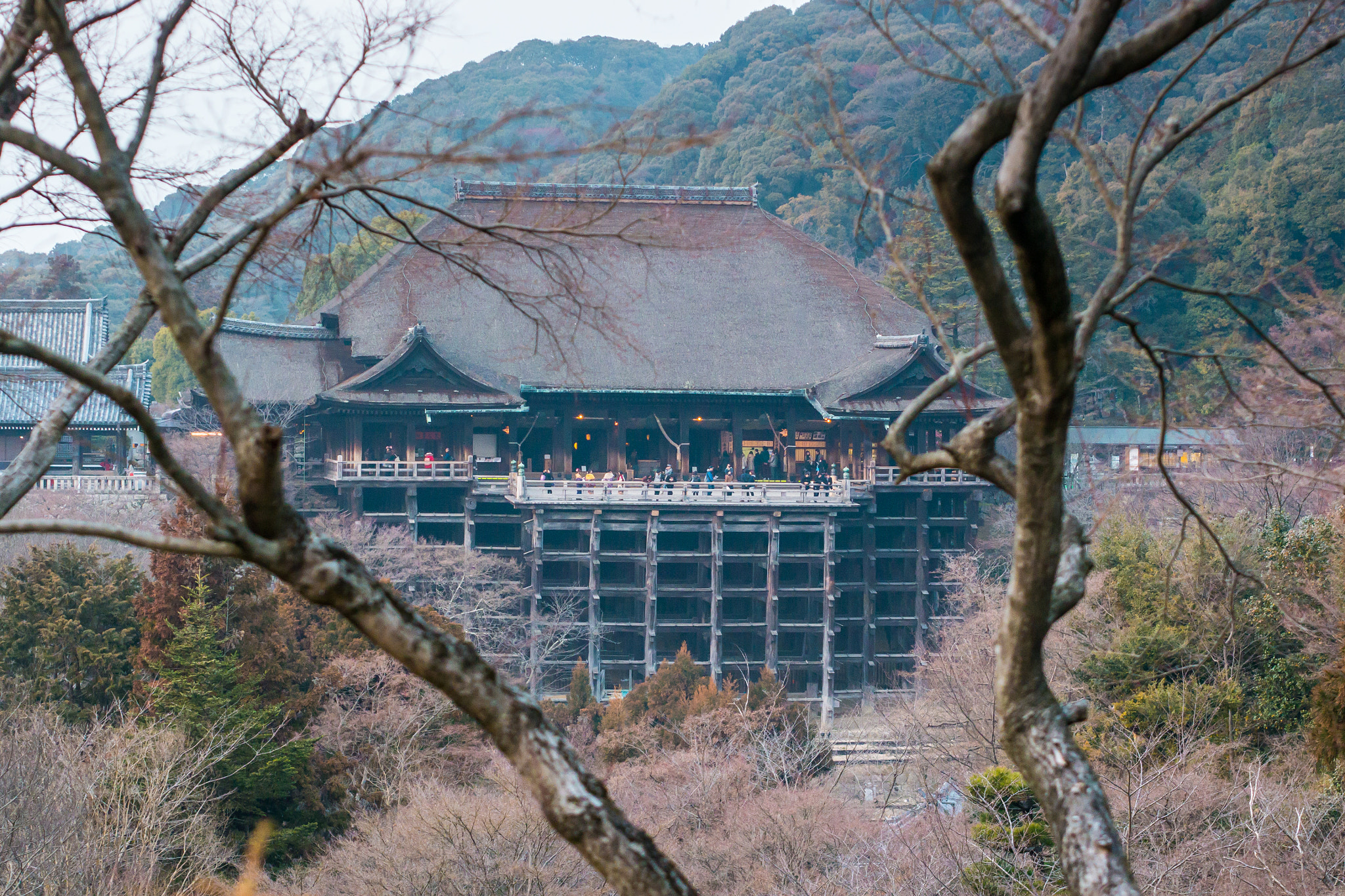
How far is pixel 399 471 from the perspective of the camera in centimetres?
2153

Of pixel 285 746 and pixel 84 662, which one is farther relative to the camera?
pixel 84 662

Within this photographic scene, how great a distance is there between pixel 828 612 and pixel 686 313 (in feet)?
26.5

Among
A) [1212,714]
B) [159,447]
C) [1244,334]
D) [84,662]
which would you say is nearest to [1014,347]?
[159,447]

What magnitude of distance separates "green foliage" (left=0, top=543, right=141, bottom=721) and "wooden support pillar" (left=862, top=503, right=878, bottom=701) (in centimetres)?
1471

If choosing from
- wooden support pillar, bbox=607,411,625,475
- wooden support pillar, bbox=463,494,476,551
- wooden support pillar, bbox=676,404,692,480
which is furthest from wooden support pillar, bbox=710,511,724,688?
wooden support pillar, bbox=463,494,476,551

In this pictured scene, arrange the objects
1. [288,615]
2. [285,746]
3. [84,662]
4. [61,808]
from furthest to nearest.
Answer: [288,615] < [84,662] < [285,746] < [61,808]

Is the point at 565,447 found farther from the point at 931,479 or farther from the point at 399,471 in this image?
the point at 931,479

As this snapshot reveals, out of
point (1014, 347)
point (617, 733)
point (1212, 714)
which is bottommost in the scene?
point (617, 733)

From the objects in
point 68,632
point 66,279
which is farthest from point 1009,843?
point 66,279

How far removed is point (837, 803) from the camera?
37.9 ft

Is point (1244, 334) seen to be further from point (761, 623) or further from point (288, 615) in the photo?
point (288, 615)

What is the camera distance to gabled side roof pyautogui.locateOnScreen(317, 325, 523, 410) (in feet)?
69.3

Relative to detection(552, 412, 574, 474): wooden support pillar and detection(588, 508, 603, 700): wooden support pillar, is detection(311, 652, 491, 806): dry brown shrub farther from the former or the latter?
detection(552, 412, 574, 474): wooden support pillar

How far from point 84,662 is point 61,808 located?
15.3 feet
